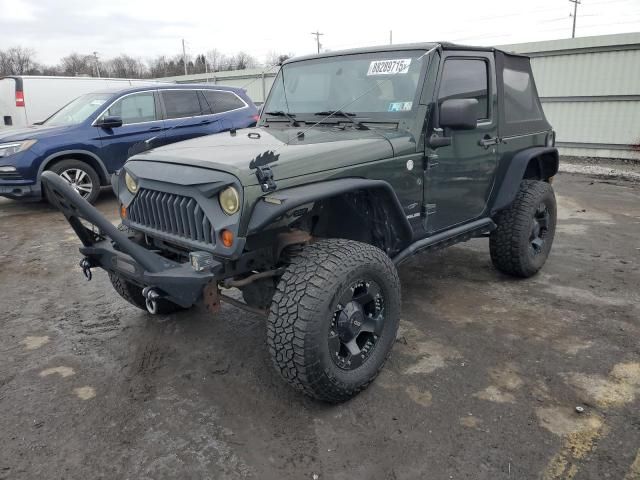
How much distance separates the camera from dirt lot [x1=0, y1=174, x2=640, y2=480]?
2.40 meters

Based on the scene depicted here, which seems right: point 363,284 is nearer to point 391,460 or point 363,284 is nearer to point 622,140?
point 391,460

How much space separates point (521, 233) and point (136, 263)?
3.14 m

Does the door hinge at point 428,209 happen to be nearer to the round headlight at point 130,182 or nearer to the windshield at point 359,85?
the windshield at point 359,85

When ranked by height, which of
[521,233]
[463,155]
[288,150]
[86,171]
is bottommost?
[521,233]

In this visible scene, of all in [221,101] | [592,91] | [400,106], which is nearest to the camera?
[400,106]

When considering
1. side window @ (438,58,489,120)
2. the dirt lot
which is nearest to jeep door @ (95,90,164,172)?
the dirt lot

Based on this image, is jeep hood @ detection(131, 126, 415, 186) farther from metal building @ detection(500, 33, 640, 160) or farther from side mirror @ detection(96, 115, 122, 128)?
metal building @ detection(500, 33, 640, 160)

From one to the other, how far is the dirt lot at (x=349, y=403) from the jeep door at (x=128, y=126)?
138 inches

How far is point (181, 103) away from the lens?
847 centimetres

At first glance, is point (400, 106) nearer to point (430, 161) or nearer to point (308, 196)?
point (430, 161)

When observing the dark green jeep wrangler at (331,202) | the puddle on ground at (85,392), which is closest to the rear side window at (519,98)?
the dark green jeep wrangler at (331,202)

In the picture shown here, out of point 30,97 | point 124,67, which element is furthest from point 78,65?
point 30,97

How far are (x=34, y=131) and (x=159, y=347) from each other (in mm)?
5489

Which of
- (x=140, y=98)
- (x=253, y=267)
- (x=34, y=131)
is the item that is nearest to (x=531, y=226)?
(x=253, y=267)
